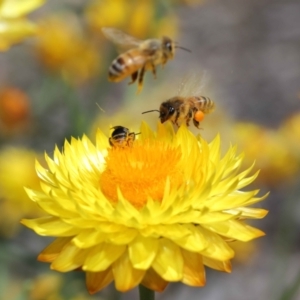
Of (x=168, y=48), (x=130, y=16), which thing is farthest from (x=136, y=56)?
(x=130, y=16)

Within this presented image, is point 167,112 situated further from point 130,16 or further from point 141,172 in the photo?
point 130,16

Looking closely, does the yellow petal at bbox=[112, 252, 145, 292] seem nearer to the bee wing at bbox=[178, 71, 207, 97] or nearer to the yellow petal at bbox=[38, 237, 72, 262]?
the yellow petal at bbox=[38, 237, 72, 262]

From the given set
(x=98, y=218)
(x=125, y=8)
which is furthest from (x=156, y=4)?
(x=98, y=218)

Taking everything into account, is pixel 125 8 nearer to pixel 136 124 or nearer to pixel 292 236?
pixel 136 124

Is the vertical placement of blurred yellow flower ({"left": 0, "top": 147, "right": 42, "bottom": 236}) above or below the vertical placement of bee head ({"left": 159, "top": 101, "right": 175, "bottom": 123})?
below

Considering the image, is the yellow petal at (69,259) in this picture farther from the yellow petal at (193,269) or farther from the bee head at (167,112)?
the bee head at (167,112)

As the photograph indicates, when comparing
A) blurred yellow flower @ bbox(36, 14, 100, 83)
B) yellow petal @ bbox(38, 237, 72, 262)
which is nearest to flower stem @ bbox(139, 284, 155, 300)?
yellow petal @ bbox(38, 237, 72, 262)
